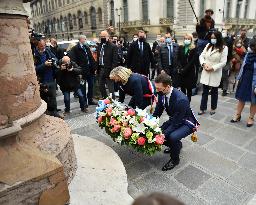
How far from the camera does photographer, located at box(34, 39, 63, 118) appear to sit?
5.50 meters

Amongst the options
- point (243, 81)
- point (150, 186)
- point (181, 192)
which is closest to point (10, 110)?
point (150, 186)

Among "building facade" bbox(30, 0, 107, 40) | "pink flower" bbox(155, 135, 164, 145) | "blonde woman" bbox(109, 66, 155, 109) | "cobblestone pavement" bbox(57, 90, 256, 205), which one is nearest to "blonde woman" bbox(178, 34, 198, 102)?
"cobblestone pavement" bbox(57, 90, 256, 205)

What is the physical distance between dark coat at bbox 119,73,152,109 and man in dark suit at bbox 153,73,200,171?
22.8 inches

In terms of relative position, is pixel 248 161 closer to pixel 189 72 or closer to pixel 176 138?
pixel 176 138

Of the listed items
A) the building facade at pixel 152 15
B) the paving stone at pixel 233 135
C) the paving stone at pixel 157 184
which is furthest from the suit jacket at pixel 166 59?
the building facade at pixel 152 15

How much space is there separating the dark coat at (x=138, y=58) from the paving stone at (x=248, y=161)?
4171 millimetres

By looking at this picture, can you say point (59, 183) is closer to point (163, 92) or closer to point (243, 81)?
point (163, 92)

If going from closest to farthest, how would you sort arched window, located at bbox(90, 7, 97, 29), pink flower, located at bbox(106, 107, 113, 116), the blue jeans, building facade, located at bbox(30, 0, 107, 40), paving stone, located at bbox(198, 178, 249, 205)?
paving stone, located at bbox(198, 178, 249, 205)
pink flower, located at bbox(106, 107, 113, 116)
the blue jeans
building facade, located at bbox(30, 0, 107, 40)
arched window, located at bbox(90, 7, 97, 29)

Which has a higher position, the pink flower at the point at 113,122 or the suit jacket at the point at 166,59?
the suit jacket at the point at 166,59

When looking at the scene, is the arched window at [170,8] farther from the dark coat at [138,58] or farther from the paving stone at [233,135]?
the paving stone at [233,135]

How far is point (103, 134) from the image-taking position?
5.23 m

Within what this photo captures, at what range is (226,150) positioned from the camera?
4426 millimetres

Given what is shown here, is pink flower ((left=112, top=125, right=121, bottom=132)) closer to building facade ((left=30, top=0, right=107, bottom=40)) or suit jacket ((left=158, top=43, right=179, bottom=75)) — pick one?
suit jacket ((left=158, top=43, right=179, bottom=75))

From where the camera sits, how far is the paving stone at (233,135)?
15.6 feet
